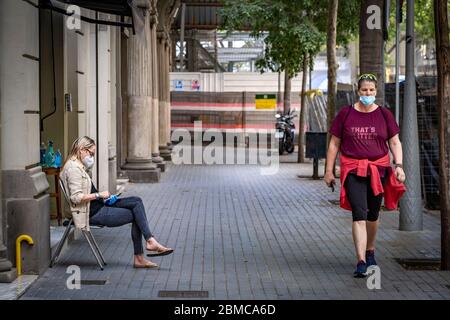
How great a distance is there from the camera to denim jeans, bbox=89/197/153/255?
9.01m

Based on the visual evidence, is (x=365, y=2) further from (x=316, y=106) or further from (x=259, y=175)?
(x=316, y=106)

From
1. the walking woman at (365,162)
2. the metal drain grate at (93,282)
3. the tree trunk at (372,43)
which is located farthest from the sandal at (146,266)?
the tree trunk at (372,43)

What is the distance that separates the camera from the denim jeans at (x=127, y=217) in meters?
9.01

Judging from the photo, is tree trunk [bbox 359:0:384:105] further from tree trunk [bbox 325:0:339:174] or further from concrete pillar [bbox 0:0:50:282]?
concrete pillar [bbox 0:0:50:282]

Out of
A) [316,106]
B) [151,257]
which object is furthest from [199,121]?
[151,257]

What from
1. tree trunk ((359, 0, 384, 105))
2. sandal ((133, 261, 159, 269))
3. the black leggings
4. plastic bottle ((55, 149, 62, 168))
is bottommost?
sandal ((133, 261, 159, 269))

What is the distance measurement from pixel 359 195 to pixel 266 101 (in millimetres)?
27287

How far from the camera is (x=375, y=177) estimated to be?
337 inches

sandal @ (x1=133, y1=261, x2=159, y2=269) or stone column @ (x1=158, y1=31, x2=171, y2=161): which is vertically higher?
stone column @ (x1=158, y1=31, x2=171, y2=161)

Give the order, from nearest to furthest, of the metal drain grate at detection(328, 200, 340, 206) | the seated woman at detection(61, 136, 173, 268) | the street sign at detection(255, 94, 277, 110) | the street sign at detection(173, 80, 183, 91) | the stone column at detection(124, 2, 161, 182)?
the seated woman at detection(61, 136, 173, 268), the metal drain grate at detection(328, 200, 340, 206), the stone column at detection(124, 2, 161, 182), the street sign at detection(255, 94, 277, 110), the street sign at detection(173, 80, 183, 91)

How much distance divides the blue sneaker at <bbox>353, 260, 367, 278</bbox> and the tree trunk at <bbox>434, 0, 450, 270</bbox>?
0.97m

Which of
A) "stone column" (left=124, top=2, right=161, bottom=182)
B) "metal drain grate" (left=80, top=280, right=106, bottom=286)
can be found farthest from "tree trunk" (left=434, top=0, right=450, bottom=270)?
"stone column" (left=124, top=2, right=161, bottom=182)

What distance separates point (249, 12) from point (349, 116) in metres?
15.2

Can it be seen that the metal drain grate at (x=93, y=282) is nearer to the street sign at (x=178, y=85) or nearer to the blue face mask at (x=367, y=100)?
the blue face mask at (x=367, y=100)
